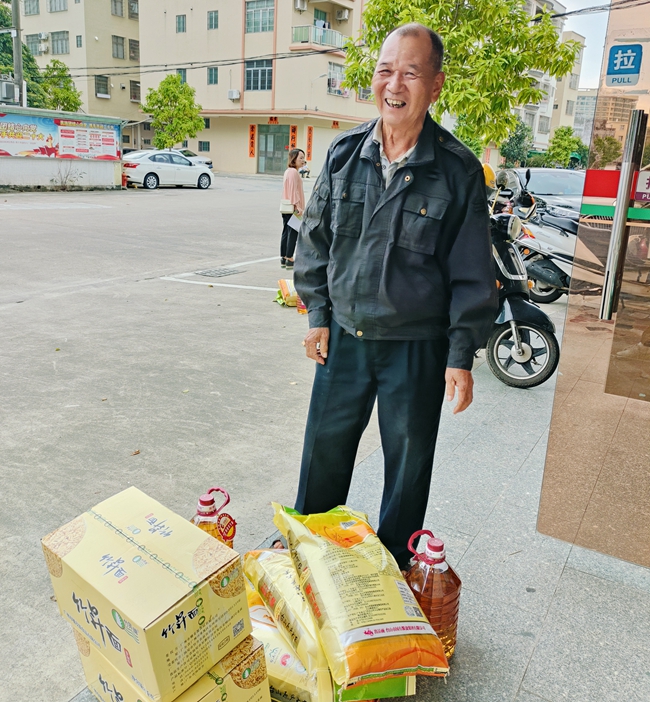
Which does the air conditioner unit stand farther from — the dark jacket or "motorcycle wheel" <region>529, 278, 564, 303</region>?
the dark jacket

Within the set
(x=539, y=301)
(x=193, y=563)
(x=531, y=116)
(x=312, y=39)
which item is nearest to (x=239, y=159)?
(x=312, y=39)

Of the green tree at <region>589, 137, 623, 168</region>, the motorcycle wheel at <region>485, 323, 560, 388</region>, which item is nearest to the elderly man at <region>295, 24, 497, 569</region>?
the green tree at <region>589, 137, 623, 168</region>

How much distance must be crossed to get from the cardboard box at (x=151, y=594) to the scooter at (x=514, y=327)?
12.0ft

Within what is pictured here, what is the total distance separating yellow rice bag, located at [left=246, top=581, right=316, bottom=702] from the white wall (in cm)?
1946

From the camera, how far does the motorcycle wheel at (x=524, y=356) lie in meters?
4.93

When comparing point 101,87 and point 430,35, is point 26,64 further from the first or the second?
point 430,35

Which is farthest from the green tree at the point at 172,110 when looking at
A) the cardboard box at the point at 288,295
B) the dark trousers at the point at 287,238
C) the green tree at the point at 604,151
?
the green tree at the point at 604,151

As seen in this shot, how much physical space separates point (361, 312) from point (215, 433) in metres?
1.97

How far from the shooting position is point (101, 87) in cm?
A: 4666

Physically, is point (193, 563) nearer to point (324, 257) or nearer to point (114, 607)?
point (114, 607)

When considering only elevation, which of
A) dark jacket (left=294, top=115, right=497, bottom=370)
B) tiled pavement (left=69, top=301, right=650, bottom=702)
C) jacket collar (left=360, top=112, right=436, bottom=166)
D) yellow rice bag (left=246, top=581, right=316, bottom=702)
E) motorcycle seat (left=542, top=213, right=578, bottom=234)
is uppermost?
jacket collar (left=360, top=112, right=436, bottom=166)

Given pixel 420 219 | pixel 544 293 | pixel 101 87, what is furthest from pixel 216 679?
pixel 101 87

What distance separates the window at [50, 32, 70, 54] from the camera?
4600 centimetres

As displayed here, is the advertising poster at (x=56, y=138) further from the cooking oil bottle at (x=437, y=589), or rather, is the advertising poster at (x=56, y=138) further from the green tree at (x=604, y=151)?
the cooking oil bottle at (x=437, y=589)
